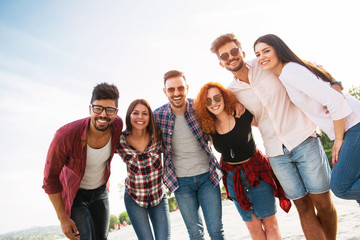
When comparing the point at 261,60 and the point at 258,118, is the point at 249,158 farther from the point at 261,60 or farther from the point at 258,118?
the point at 261,60

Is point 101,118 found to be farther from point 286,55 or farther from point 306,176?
point 306,176

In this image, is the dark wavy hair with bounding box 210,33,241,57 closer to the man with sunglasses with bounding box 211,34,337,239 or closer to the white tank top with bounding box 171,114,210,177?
the man with sunglasses with bounding box 211,34,337,239

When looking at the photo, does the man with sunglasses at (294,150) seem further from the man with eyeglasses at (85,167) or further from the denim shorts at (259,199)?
the man with eyeglasses at (85,167)

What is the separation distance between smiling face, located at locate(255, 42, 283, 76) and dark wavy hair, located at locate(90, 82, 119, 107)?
82.5 inches

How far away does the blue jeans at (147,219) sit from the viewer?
3420 millimetres

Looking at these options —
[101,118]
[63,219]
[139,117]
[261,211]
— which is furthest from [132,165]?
[261,211]

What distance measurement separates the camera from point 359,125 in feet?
8.40

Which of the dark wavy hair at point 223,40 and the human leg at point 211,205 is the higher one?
the dark wavy hair at point 223,40

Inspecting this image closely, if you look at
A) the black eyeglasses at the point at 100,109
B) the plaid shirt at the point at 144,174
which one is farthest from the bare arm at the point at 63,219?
the black eyeglasses at the point at 100,109

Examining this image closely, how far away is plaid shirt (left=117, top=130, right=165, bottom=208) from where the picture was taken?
346 cm

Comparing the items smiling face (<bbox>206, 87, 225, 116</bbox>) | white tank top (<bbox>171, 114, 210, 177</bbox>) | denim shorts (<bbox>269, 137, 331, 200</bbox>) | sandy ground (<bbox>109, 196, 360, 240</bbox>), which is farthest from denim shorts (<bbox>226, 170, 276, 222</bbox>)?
sandy ground (<bbox>109, 196, 360, 240</bbox>)

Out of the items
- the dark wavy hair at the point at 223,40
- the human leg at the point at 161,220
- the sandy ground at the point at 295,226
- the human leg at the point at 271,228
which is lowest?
the sandy ground at the point at 295,226

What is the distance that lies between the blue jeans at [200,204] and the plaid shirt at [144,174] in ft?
1.05

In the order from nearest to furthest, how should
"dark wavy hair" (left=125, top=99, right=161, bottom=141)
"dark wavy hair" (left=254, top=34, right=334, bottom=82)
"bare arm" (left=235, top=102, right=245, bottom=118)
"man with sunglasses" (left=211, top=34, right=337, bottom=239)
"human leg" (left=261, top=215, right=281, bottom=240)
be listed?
"dark wavy hair" (left=254, top=34, right=334, bottom=82)
"man with sunglasses" (left=211, top=34, right=337, bottom=239)
"human leg" (left=261, top=215, right=281, bottom=240)
"bare arm" (left=235, top=102, right=245, bottom=118)
"dark wavy hair" (left=125, top=99, right=161, bottom=141)
